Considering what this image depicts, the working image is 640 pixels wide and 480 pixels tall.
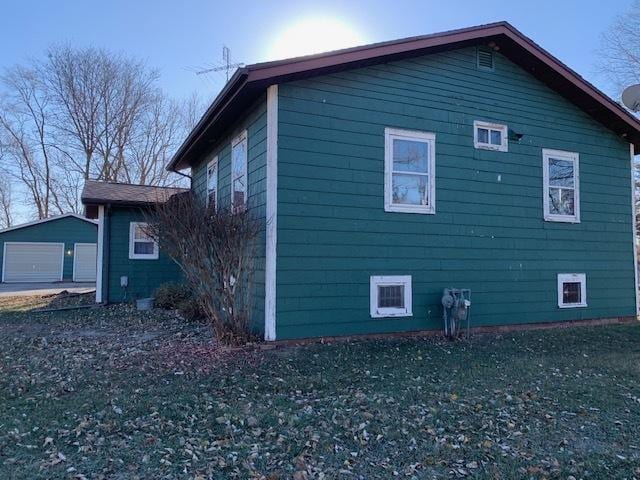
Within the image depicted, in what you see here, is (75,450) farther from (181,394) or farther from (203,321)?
(203,321)

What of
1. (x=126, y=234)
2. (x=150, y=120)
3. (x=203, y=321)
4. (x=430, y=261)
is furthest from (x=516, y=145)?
(x=150, y=120)

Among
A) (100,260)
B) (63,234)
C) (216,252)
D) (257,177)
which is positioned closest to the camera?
(216,252)

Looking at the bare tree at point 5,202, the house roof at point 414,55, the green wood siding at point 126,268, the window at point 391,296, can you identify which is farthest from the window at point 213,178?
the bare tree at point 5,202

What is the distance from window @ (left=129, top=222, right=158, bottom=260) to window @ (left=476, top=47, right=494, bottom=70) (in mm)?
9061

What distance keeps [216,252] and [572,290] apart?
6428 millimetres

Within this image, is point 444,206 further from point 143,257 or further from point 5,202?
point 5,202

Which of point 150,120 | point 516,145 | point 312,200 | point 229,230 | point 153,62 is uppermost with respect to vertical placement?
point 153,62

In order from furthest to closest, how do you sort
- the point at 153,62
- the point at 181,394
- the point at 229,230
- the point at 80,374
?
the point at 153,62
the point at 229,230
the point at 80,374
the point at 181,394

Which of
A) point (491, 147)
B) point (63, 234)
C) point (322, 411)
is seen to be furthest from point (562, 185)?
point (63, 234)

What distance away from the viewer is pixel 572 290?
8.34 metres

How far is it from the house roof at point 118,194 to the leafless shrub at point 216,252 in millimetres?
5098

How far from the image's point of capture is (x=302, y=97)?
634 centimetres

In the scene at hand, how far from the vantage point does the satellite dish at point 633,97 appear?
5.67 meters

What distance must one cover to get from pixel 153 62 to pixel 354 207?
2631 centimetres
